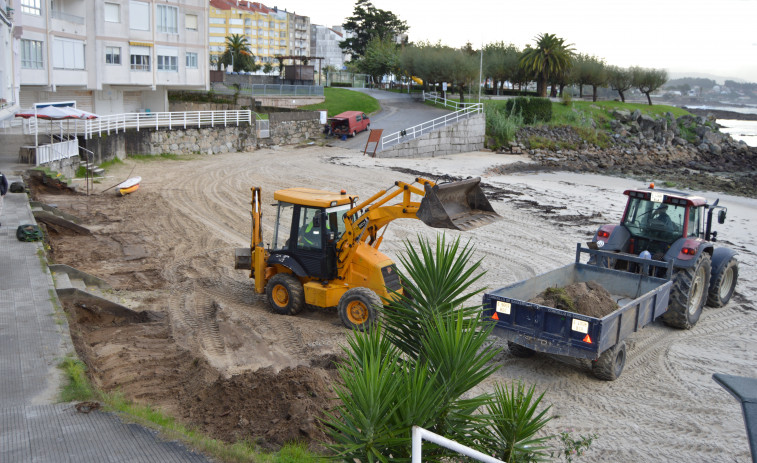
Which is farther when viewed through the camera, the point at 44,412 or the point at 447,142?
the point at 447,142

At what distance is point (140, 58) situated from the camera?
40.7 meters

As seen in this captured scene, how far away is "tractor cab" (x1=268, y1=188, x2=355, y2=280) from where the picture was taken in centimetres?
1246

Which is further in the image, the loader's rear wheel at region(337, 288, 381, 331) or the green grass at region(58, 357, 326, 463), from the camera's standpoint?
the loader's rear wheel at region(337, 288, 381, 331)

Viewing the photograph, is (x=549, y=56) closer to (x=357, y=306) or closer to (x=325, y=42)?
(x=357, y=306)

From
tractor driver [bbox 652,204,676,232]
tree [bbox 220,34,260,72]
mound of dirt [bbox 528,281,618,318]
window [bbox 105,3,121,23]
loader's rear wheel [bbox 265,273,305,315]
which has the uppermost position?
tree [bbox 220,34,260,72]

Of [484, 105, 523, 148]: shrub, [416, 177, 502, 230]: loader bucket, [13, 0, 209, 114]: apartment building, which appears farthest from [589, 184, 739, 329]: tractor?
[484, 105, 523, 148]: shrub

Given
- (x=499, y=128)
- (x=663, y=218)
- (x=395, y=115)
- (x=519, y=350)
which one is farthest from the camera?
(x=395, y=115)

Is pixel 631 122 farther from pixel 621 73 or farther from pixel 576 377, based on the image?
pixel 576 377

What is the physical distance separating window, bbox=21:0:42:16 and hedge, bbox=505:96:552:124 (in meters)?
30.8

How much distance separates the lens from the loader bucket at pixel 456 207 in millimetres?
10617

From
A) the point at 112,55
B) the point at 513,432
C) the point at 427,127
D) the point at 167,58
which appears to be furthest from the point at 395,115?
the point at 513,432

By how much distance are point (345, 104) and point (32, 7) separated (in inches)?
930

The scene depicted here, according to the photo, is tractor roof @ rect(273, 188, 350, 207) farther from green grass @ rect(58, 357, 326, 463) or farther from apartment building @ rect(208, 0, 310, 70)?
apartment building @ rect(208, 0, 310, 70)

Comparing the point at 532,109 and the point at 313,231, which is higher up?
the point at 532,109
